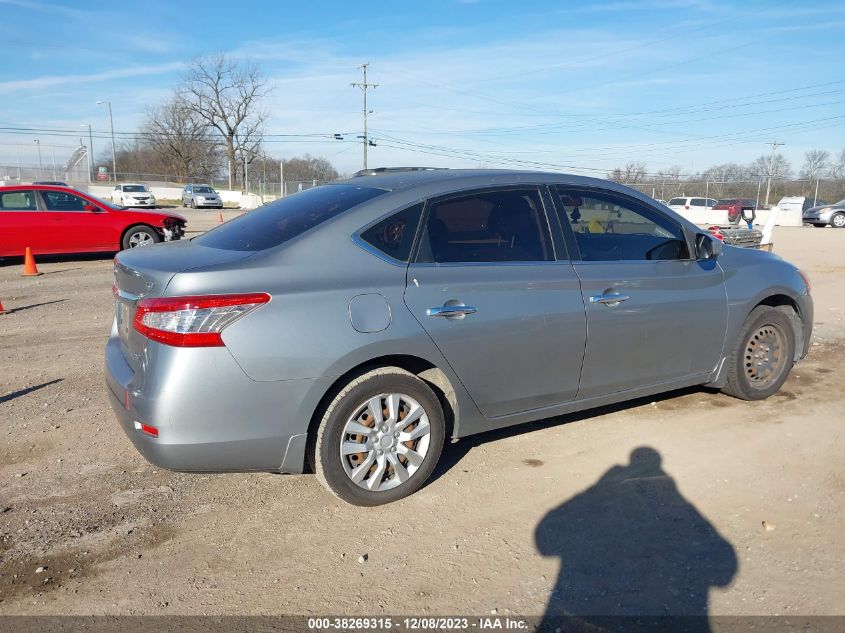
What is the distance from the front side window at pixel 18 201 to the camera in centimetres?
1235

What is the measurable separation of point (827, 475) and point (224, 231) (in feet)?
12.7

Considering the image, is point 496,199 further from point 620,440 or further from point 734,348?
point 734,348

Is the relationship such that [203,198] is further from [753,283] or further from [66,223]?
[753,283]

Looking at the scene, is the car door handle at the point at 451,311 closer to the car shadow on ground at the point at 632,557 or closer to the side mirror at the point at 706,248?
the car shadow on ground at the point at 632,557

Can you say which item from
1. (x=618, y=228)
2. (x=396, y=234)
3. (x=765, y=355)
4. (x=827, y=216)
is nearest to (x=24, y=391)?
(x=396, y=234)

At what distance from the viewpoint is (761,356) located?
5133 mm

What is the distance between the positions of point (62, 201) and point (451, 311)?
1169cm

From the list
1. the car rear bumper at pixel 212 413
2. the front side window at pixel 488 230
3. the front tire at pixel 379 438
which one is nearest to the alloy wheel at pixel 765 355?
the front side window at pixel 488 230

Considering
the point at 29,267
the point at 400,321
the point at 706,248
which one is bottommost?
the point at 29,267

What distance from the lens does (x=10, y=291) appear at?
9789 millimetres

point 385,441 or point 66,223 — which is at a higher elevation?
point 66,223

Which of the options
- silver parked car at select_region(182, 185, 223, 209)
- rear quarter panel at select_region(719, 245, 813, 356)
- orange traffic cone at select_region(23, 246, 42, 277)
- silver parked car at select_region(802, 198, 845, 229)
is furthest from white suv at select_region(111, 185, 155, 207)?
rear quarter panel at select_region(719, 245, 813, 356)

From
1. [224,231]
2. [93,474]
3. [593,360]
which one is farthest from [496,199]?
[93,474]

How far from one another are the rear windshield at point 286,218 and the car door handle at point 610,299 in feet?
4.70
